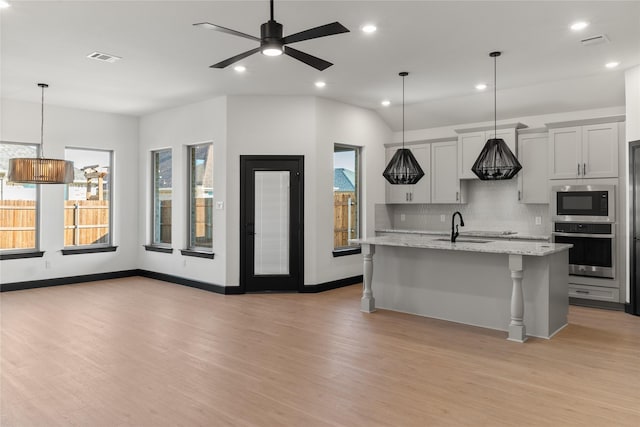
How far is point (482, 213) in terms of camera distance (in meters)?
7.30

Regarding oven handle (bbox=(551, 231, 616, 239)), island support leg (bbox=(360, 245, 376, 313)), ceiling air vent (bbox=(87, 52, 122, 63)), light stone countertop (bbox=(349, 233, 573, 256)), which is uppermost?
ceiling air vent (bbox=(87, 52, 122, 63))

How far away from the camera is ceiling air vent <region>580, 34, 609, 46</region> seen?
14.4ft

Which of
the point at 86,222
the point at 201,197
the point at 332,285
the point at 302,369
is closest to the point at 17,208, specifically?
the point at 86,222

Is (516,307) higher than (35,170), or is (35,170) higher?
(35,170)

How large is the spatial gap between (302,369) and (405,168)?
2900mm

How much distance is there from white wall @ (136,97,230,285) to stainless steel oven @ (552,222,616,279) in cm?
470

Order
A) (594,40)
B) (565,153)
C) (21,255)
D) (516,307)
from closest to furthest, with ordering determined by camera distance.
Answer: (516,307)
(594,40)
(565,153)
(21,255)

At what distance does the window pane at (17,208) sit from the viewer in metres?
6.91

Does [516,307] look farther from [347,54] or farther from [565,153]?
[347,54]

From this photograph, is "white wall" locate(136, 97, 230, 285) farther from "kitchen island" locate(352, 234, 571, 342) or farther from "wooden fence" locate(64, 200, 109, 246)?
"kitchen island" locate(352, 234, 571, 342)

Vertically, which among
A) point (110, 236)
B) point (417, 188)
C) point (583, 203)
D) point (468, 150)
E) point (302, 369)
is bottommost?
point (302, 369)

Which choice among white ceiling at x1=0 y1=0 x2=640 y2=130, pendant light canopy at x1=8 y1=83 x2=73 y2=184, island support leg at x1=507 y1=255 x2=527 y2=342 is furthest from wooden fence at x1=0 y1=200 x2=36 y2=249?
island support leg at x1=507 y1=255 x2=527 y2=342

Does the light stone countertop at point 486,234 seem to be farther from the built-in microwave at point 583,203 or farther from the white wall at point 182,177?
the white wall at point 182,177

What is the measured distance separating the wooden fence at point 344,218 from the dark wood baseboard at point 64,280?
3853 mm
